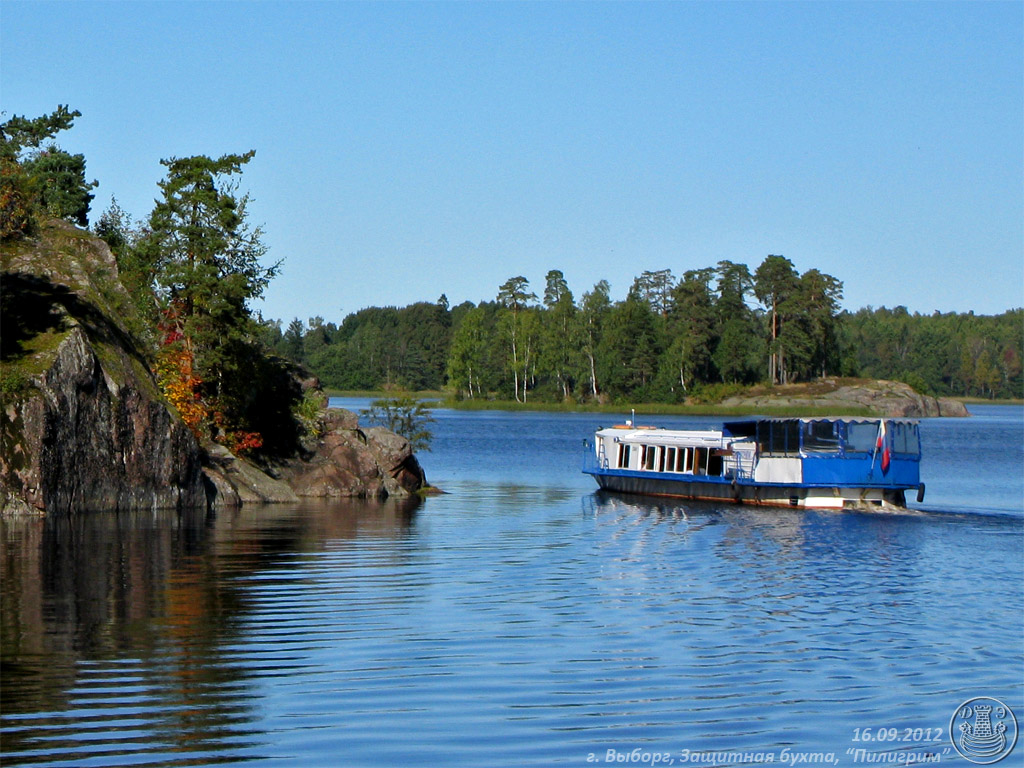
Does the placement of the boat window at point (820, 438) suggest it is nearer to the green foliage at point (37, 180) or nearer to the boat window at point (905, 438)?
the boat window at point (905, 438)

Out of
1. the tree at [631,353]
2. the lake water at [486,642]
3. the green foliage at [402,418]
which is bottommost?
the lake water at [486,642]

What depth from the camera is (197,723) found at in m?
14.4

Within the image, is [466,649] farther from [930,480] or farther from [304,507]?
[930,480]

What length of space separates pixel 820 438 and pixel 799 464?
1353mm

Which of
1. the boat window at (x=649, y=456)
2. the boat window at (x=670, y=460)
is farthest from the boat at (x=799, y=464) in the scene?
the boat window at (x=649, y=456)

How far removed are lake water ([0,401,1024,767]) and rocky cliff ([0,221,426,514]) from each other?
5.29ft

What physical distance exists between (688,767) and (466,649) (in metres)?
6.02

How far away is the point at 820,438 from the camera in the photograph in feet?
163

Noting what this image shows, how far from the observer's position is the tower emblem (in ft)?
50.5

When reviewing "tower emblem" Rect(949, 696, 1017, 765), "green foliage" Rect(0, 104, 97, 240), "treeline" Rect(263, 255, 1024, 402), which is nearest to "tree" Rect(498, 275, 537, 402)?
"treeline" Rect(263, 255, 1024, 402)

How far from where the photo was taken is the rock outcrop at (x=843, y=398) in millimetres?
143500

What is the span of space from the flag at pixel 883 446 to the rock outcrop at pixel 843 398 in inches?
3641

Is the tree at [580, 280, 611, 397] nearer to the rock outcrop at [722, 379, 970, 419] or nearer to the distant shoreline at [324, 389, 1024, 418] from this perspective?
the distant shoreline at [324, 389, 1024, 418]

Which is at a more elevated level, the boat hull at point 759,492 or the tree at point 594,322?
the tree at point 594,322
